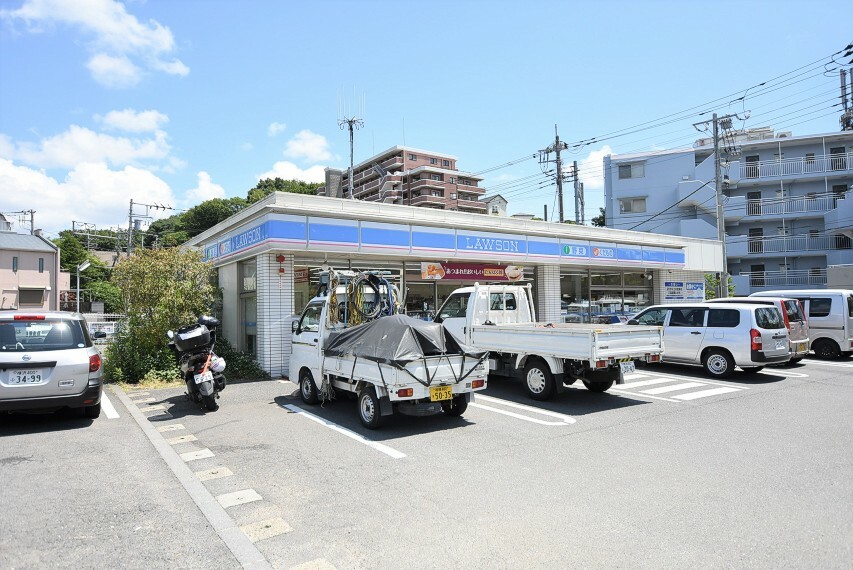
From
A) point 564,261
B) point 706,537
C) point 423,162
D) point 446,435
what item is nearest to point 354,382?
point 446,435

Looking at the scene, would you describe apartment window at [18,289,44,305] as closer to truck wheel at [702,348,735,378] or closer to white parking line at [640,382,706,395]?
white parking line at [640,382,706,395]

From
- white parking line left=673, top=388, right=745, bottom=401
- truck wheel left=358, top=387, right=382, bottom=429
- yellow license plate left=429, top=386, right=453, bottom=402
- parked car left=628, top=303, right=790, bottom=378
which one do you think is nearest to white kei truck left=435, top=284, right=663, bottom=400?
yellow license plate left=429, top=386, right=453, bottom=402

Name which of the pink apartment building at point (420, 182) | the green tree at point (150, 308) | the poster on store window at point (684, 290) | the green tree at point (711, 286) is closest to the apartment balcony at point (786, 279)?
the green tree at point (711, 286)

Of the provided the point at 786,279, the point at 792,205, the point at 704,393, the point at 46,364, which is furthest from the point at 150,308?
the point at 792,205

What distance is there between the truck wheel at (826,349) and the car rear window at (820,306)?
771 millimetres

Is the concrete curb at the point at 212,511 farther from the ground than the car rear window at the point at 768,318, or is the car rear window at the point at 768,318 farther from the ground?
the car rear window at the point at 768,318

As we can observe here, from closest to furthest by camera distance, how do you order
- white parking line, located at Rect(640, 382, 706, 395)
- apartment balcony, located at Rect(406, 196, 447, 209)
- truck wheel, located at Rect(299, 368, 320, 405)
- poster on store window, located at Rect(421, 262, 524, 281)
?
truck wheel, located at Rect(299, 368, 320, 405) → white parking line, located at Rect(640, 382, 706, 395) → poster on store window, located at Rect(421, 262, 524, 281) → apartment balcony, located at Rect(406, 196, 447, 209)

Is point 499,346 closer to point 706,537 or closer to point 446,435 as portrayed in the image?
point 446,435

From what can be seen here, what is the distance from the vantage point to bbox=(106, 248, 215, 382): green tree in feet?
39.0

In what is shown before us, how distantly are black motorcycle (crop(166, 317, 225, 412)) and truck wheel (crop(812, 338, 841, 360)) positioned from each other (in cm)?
1620

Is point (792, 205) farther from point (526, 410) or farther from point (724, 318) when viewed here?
point (526, 410)

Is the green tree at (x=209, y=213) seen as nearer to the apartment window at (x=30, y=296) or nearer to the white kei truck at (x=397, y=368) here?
the apartment window at (x=30, y=296)

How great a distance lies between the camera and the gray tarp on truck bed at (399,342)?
6.99m

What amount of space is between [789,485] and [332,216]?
Result: 10.3 meters
